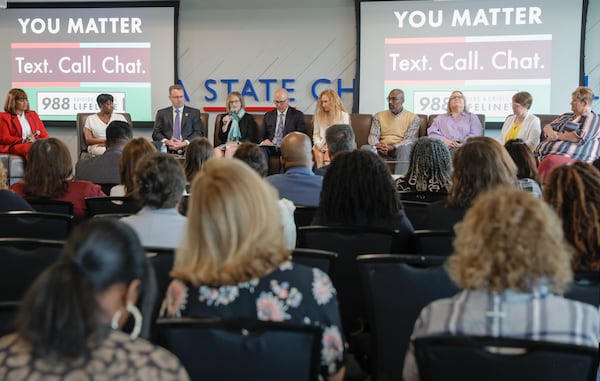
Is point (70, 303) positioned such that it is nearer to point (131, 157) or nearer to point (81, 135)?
point (131, 157)

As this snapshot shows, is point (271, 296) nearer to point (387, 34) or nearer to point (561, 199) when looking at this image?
point (561, 199)

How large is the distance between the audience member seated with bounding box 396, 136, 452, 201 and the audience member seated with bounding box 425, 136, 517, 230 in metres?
0.83

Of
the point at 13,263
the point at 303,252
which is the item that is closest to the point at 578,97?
the point at 303,252

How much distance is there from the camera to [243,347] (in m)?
1.56

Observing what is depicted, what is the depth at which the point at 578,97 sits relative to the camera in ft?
20.9

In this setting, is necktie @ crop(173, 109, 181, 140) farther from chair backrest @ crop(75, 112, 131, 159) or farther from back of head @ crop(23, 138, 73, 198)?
back of head @ crop(23, 138, 73, 198)

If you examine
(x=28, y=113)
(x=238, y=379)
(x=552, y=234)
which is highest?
(x=28, y=113)

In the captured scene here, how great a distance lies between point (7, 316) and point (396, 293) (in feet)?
3.76

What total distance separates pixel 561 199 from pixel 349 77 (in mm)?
6668

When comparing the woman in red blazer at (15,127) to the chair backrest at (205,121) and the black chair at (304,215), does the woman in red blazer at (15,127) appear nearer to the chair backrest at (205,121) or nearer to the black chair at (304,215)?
the chair backrest at (205,121)

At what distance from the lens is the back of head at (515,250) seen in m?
1.59

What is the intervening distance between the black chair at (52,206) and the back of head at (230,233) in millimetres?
2048

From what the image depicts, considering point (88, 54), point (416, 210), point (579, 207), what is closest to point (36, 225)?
point (416, 210)

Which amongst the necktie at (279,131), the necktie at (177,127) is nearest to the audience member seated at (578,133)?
the necktie at (279,131)
